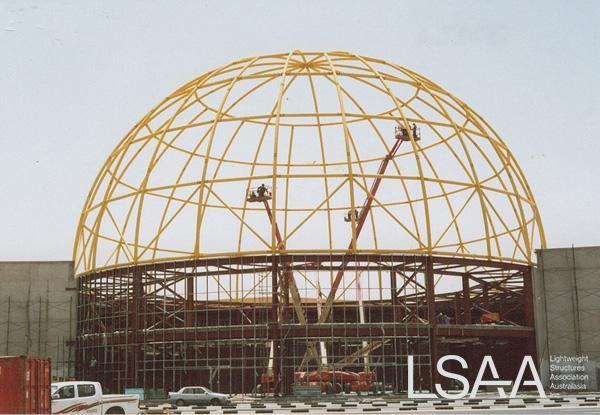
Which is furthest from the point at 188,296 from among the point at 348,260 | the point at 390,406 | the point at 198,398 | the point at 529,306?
the point at 529,306

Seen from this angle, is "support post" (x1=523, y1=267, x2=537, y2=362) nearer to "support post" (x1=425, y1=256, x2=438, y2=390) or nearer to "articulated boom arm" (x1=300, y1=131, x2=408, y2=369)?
"support post" (x1=425, y1=256, x2=438, y2=390)

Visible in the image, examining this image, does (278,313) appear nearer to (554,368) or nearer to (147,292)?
(147,292)

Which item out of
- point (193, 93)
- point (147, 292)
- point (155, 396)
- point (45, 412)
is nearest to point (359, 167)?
point (193, 93)

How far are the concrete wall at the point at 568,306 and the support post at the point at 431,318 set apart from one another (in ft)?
22.5

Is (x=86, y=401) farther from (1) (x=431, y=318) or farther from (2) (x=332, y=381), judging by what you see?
(1) (x=431, y=318)

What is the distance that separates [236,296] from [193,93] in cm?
1372

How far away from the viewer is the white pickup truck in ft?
83.5

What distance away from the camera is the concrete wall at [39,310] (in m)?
50.6

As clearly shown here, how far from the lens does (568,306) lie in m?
46.1

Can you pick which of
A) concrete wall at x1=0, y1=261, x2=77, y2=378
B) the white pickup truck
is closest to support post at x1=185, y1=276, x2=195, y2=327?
concrete wall at x1=0, y1=261, x2=77, y2=378

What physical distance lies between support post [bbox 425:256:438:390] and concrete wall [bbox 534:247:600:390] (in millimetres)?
6857

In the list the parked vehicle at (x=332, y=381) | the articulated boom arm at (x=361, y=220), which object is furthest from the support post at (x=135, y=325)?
the articulated boom arm at (x=361, y=220)

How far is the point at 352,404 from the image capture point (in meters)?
35.2

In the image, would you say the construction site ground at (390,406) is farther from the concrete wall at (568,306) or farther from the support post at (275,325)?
the concrete wall at (568,306)
